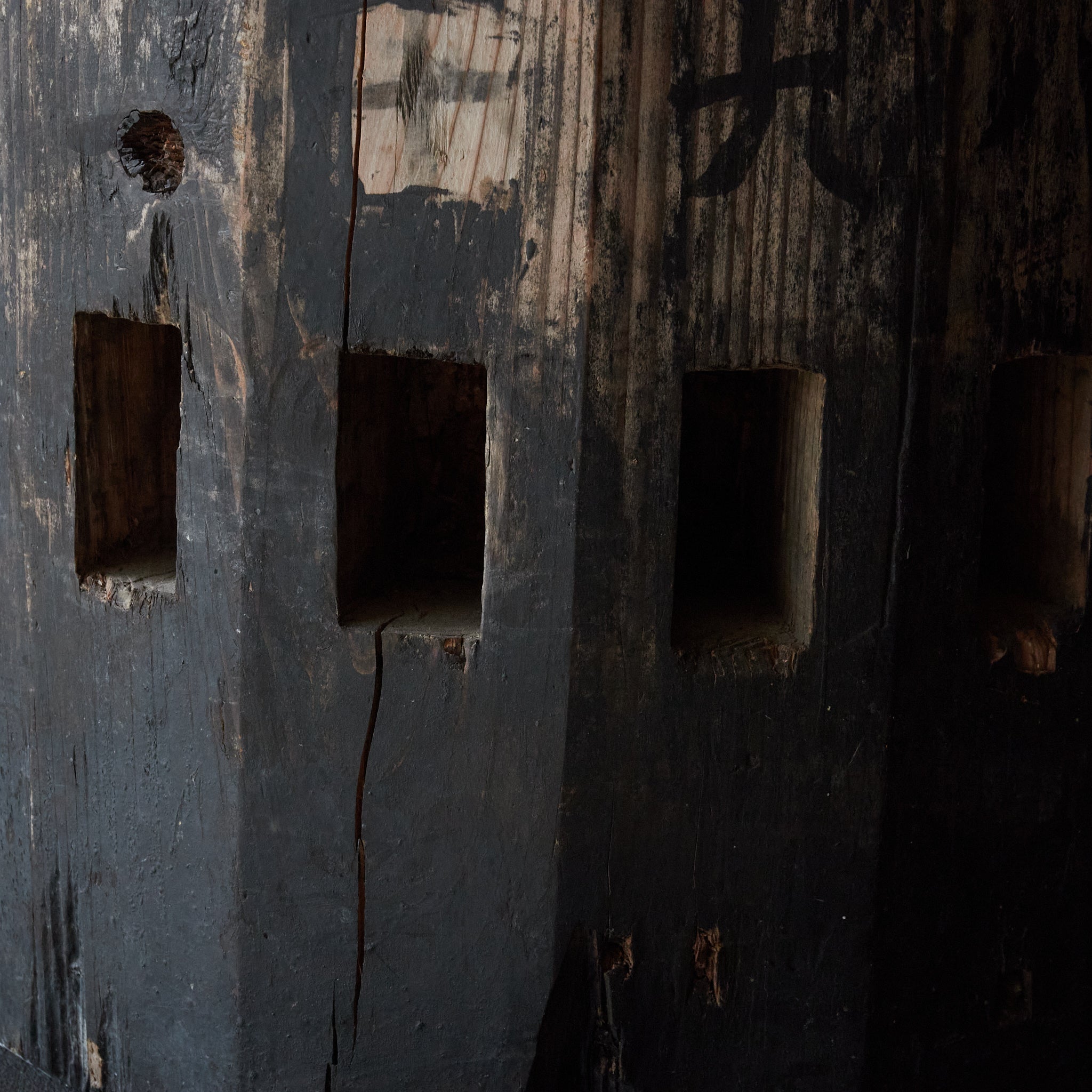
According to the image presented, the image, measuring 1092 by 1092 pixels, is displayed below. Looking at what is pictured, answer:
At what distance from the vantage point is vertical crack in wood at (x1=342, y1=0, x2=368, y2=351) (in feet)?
5.08

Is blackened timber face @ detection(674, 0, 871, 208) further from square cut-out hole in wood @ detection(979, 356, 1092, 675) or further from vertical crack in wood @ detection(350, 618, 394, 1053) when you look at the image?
vertical crack in wood @ detection(350, 618, 394, 1053)

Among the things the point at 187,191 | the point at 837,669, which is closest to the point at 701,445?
the point at 837,669

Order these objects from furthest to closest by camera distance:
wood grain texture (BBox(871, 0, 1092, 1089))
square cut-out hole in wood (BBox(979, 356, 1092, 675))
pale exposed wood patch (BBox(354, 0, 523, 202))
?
square cut-out hole in wood (BBox(979, 356, 1092, 675)), wood grain texture (BBox(871, 0, 1092, 1089)), pale exposed wood patch (BBox(354, 0, 523, 202))

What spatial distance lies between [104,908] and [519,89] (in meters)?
1.53

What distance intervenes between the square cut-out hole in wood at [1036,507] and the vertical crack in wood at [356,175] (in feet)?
3.51

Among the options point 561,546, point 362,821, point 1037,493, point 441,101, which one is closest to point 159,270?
point 441,101

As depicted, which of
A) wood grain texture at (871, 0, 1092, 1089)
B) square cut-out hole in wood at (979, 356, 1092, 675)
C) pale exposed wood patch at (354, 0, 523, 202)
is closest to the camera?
pale exposed wood patch at (354, 0, 523, 202)

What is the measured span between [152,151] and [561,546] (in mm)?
909

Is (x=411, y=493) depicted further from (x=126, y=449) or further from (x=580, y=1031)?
(x=580, y=1031)

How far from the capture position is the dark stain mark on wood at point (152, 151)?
1656mm

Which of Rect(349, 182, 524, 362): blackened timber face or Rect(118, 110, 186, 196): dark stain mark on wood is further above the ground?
Rect(118, 110, 186, 196): dark stain mark on wood

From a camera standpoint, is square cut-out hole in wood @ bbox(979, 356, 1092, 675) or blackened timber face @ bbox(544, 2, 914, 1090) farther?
square cut-out hole in wood @ bbox(979, 356, 1092, 675)

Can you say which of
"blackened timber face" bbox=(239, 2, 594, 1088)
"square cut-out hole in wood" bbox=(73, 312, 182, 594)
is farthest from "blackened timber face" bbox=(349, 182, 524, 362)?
"square cut-out hole in wood" bbox=(73, 312, 182, 594)

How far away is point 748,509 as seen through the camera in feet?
6.95
